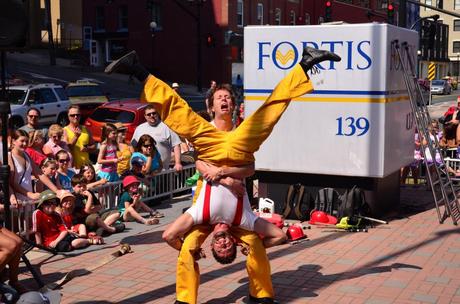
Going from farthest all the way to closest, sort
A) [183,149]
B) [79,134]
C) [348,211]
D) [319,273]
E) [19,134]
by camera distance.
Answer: [183,149] → [79,134] → [348,211] → [19,134] → [319,273]

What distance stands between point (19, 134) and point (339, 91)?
171 inches

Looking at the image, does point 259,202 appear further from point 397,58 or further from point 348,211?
point 397,58

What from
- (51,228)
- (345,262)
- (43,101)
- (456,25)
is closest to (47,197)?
(51,228)

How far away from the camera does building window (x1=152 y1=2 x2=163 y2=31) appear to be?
49.1 meters

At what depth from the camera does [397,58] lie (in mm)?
9875

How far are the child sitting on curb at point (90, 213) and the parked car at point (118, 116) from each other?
7464 millimetres

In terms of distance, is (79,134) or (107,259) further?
(79,134)

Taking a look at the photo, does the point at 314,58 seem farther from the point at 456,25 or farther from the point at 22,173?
the point at 456,25

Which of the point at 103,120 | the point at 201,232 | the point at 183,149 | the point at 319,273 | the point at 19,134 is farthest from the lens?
the point at 103,120

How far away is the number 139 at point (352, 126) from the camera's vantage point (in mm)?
9570

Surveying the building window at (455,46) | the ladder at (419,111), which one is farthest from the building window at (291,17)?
the building window at (455,46)

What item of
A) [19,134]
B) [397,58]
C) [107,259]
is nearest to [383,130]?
[397,58]

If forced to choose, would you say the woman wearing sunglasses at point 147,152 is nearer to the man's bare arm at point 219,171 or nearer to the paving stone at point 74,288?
the paving stone at point 74,288

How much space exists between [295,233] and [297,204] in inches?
48.9
